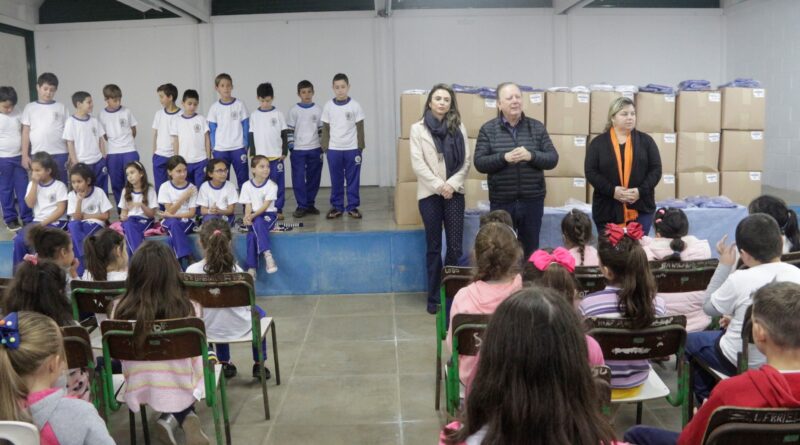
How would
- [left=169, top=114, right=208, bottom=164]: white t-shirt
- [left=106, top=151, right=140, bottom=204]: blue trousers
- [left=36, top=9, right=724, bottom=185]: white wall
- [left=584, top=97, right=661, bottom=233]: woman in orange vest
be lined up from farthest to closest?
1. [left=36, top=9, right=724, bottom=185]: white wall
2. [left=106, top=151, right=140, bottom=204]: blue trousers
3. [left=169, top=114, right=208, bottom=164]: white t-shirt
4. [left=584, top=97, right=661, bottom=233]: woman in orange vest

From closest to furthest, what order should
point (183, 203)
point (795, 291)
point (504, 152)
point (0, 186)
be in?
point (795, 291) → point (504, 152) → point (183, 203) → point (0, 186)

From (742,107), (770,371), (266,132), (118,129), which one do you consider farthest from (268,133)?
(770,371)

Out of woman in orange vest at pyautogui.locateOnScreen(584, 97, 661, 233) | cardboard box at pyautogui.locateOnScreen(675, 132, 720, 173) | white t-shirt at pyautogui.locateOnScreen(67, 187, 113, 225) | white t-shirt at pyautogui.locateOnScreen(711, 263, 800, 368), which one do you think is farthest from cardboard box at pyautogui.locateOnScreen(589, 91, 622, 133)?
white t-shirt at pyautogui.locateOnScreen(67, 187, 113, 225)

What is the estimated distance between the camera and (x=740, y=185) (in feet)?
20.7

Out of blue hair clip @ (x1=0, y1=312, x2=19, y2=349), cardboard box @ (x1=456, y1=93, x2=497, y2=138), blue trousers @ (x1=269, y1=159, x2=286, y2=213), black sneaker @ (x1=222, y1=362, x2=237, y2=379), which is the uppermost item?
cardboard box @ (x1=456, y1=93, x2=497, y2=138)

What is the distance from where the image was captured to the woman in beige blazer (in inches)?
195

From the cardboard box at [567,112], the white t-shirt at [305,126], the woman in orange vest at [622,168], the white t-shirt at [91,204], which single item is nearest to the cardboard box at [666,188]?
the cardboard box at [567,112]

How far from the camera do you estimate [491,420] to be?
1.35 m

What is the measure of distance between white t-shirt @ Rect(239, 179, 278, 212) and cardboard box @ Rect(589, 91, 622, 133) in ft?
9.00

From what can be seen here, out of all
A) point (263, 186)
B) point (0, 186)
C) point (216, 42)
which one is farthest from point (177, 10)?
point (263, 186)

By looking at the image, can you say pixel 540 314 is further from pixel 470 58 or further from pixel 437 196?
pixel 470 58

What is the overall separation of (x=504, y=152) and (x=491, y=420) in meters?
3.58

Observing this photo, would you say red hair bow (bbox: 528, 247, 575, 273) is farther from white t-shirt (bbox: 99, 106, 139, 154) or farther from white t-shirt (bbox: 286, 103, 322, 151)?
white t-shirt (bbox: 99, 106, 139, 154)

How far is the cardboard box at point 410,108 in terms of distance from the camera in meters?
5.94
